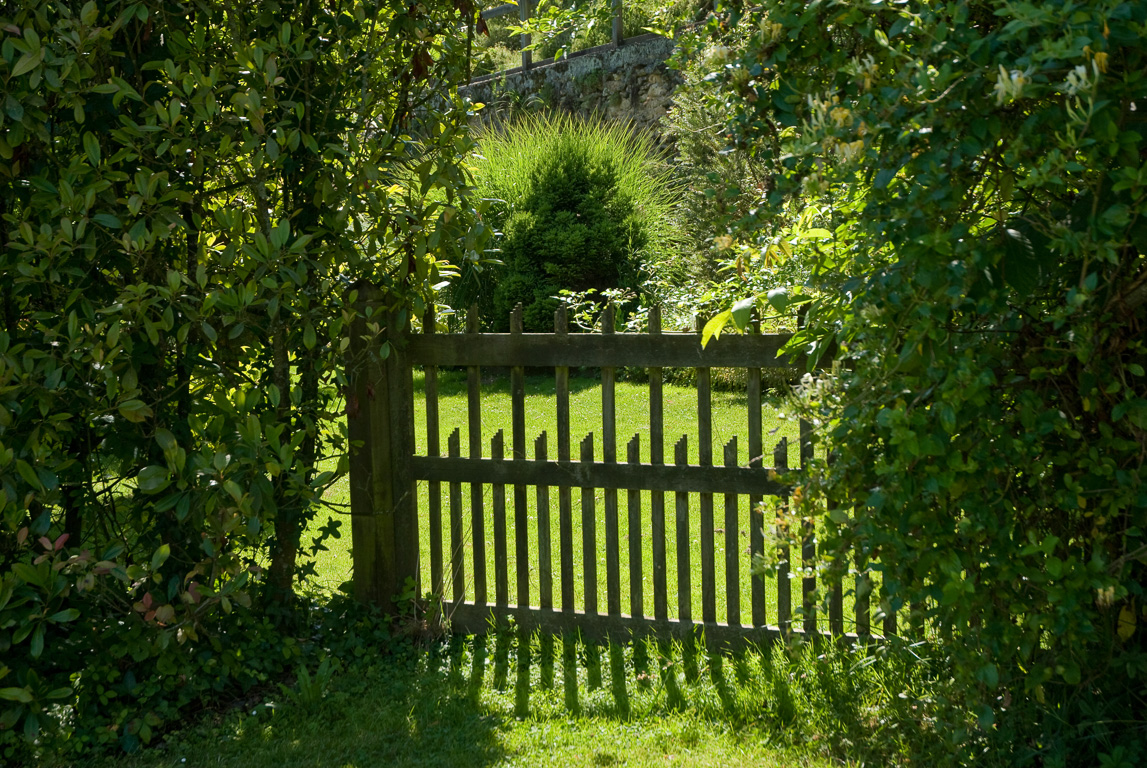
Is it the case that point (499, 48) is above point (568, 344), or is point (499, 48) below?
above

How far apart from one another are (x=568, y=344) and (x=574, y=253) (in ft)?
26.1

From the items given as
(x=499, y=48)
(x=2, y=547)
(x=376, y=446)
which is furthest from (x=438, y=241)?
(x=499, y=48)

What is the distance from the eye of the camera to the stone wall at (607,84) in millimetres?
15391

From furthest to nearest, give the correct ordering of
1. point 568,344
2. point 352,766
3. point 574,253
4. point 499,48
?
1. point 499,48
2. point 574,253
3. point 568,344
4. point 352,766

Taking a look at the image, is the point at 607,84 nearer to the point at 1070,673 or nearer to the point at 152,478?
the point at 152,478

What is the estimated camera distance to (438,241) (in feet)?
12.7

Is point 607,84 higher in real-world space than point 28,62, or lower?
higher

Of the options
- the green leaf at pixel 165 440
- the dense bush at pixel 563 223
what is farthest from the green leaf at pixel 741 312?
the dense bush at pixel 563 223

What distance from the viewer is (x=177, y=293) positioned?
337cm

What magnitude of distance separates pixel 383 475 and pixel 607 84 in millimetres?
12965

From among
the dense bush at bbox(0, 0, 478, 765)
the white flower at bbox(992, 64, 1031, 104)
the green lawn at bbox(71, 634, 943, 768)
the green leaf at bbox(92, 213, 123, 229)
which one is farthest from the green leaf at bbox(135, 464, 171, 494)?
the white flower at bbox(992, 64, 1031, 104)

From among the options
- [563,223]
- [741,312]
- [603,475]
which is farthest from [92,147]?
[563,223]

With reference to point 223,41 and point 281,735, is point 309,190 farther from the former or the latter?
point 281,735

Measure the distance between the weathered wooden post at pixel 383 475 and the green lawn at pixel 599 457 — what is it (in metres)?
0.21
